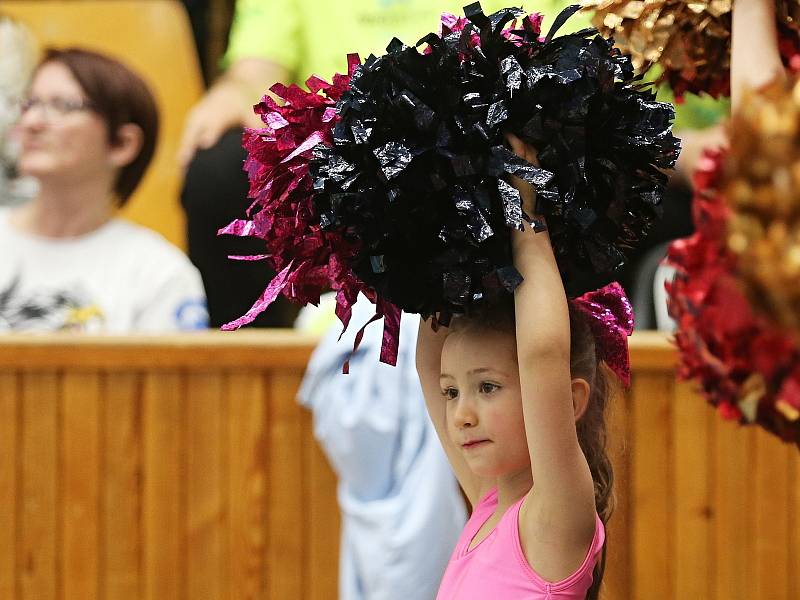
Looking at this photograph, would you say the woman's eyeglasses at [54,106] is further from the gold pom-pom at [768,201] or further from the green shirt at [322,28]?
the gold pom-pom at [768,201]

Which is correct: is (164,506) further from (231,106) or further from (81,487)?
(231,106)

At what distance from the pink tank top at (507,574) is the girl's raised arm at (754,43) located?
503 millimetres

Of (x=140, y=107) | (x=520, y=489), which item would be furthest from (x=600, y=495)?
(x=140, y=107)

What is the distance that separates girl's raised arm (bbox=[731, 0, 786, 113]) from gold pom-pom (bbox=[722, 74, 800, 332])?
0.41m

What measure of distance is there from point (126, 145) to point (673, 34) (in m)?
2.42

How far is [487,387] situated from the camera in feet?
4.67

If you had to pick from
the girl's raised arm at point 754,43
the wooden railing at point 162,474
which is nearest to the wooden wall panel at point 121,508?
the wooden railing at point 162,474

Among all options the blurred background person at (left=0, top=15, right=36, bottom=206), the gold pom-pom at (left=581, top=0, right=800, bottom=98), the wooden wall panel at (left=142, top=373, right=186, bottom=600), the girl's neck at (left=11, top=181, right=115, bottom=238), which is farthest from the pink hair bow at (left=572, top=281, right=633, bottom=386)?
the blurred background person at (left=0, top=15, right=36, bottom=206)

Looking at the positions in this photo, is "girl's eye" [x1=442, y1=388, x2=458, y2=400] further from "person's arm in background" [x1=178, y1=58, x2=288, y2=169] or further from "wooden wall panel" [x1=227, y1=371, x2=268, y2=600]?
"person's arm in background" [x1=178, y1=58, x2=288, y2=169]

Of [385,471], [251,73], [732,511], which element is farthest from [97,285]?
[732,511]

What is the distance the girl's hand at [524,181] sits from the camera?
1.26 meters

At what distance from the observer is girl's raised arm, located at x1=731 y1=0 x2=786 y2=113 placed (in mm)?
1242

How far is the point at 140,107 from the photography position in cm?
357

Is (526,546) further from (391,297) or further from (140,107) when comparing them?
(140,107)
